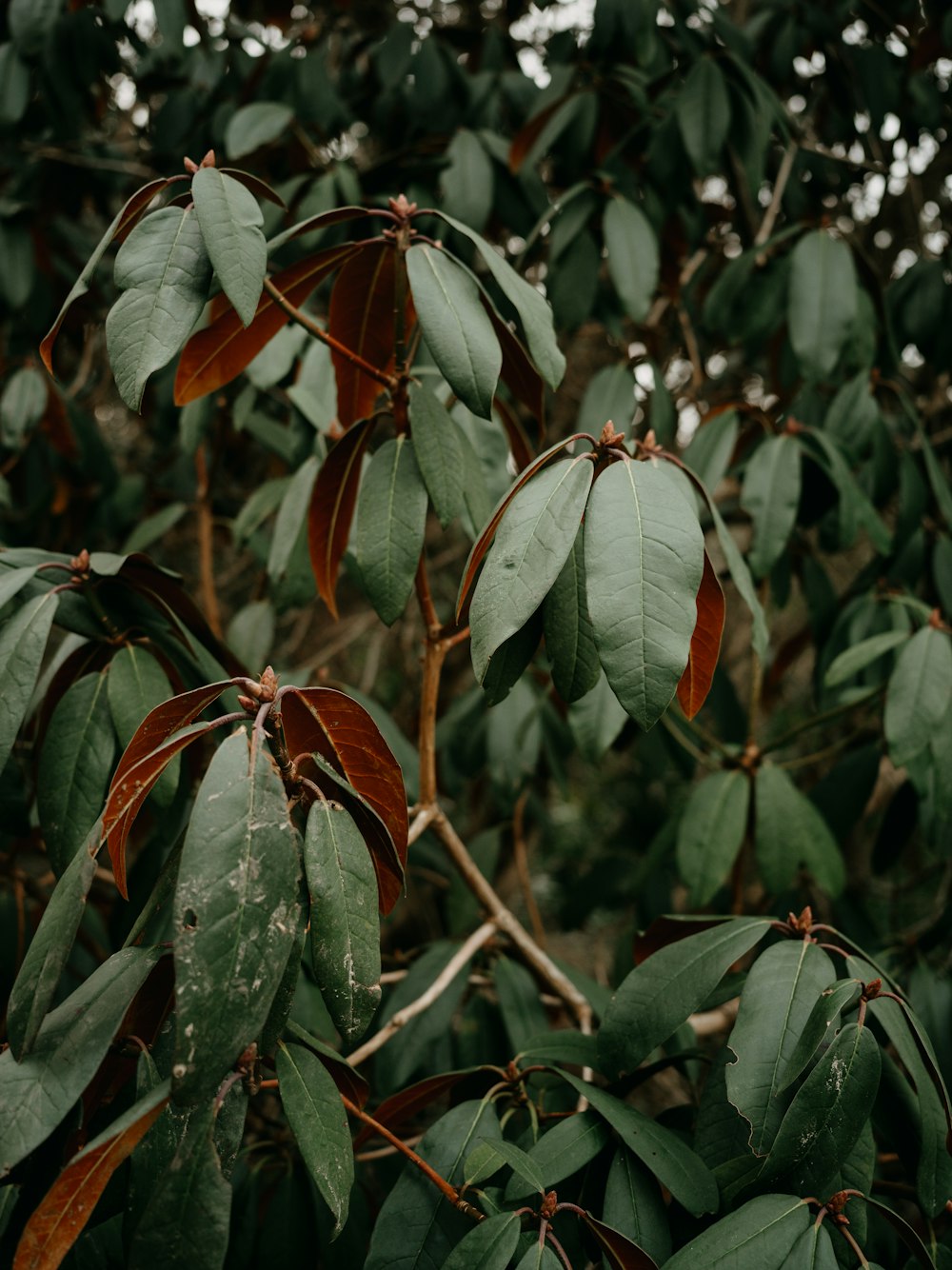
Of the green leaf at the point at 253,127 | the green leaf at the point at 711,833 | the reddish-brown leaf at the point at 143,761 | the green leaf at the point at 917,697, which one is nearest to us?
the reddish-brown leaf at the point at 143,761

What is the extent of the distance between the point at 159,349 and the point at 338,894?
16.4 inches

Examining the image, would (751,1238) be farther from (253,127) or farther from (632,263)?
(253,127)

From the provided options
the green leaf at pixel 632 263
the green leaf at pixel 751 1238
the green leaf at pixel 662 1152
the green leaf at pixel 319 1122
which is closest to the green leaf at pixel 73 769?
the green leaf at pixel 319 1122

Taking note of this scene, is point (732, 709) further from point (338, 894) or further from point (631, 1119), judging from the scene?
point (338, 894)

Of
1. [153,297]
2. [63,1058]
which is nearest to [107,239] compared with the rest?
[153,297]

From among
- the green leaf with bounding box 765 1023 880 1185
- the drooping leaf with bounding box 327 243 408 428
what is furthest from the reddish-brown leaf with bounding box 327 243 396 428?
the green leaf with bounding box 765 1023 880 1185

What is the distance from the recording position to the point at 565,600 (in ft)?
2.59

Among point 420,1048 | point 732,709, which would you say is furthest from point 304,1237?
point 732,709

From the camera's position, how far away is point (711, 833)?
1.41 meters

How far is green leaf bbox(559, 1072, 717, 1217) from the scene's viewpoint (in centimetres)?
81

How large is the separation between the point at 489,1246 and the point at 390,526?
580 mm

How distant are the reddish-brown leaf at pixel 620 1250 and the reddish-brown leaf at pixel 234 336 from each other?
77 cm

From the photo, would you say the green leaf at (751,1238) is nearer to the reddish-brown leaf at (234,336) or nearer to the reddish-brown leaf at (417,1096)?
the reddish-brown leaf at (417,1096)

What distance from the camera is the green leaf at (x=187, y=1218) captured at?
0.62 meters
